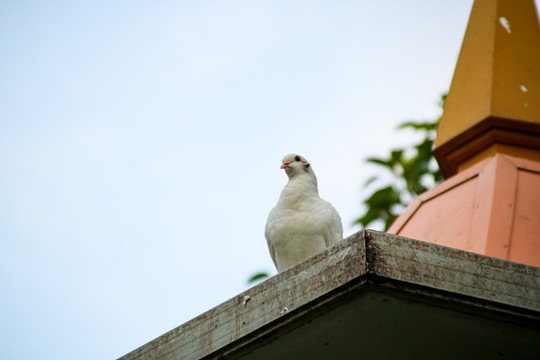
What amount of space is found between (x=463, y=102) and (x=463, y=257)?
5261 millimetres

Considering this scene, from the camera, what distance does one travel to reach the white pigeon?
5645mm

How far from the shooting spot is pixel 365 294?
3.14 m

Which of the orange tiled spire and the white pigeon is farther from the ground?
the orange tiled spire

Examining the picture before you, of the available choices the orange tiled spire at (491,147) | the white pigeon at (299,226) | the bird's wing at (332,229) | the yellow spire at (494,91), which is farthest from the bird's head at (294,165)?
the yellow spire at (494,91)

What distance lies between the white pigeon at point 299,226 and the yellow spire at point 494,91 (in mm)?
2502

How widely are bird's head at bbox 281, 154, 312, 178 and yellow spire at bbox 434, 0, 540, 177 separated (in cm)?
220

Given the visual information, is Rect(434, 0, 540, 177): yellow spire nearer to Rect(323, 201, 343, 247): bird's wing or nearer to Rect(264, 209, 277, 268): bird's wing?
Rect(323, 201, 343, 247): bird's wing

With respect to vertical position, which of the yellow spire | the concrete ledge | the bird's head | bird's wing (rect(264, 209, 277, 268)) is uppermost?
the yellow spire

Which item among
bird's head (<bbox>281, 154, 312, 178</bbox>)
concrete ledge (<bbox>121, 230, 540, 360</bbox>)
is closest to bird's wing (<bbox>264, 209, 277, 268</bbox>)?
bird's head (<bbox>281, 154, 312, 178</bbox>)

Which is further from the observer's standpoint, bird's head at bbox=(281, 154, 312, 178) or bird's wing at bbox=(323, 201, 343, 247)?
bird's head at bbox=(281, 154, 312, 178)

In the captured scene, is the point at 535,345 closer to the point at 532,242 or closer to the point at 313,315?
the point at 313,315

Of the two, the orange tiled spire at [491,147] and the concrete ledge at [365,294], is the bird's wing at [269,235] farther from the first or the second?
the concrete ledge at [365,294]

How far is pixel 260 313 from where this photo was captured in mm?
3371

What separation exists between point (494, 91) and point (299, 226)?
131 inches
